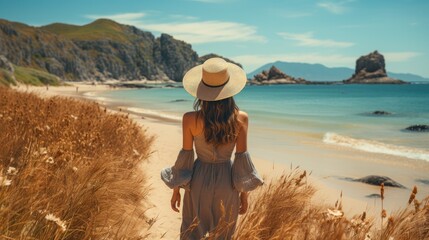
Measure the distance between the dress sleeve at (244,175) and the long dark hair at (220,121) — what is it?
217 mm

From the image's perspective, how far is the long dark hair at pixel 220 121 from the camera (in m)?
3.18

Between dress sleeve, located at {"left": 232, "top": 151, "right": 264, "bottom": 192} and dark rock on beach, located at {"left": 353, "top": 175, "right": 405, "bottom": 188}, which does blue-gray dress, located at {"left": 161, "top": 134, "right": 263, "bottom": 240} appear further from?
dark rock on beach, located at {"left": 353, "top": 175, "right": 405, "bottom": 188}

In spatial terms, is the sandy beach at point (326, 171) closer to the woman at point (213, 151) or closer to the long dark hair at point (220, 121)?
the woman at point (213, 151)

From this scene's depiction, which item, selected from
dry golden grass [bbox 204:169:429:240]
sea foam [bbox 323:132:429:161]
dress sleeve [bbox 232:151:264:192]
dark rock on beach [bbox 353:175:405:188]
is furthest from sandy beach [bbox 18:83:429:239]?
dress sleeve [bbox 232:151:264:192]

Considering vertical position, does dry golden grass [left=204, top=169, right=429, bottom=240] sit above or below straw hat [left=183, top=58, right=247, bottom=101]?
below

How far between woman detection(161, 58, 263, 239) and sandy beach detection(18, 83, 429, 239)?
4.13 feet

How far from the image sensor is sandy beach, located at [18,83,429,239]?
6059 millimetres

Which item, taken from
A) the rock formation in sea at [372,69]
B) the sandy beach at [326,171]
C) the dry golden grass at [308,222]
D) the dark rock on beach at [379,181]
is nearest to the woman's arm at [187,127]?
the dry golden grass at [308,222]

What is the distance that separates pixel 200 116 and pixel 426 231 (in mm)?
2359

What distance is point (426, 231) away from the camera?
360cm

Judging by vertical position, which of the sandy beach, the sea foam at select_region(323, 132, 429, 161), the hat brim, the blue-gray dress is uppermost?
the hat brim

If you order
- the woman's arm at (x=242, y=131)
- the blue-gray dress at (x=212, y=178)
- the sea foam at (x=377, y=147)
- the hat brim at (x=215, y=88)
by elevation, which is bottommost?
the sea foam at (x=377, y=147)

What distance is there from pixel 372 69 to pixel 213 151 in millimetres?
178661

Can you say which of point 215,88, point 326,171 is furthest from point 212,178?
point 326,171
